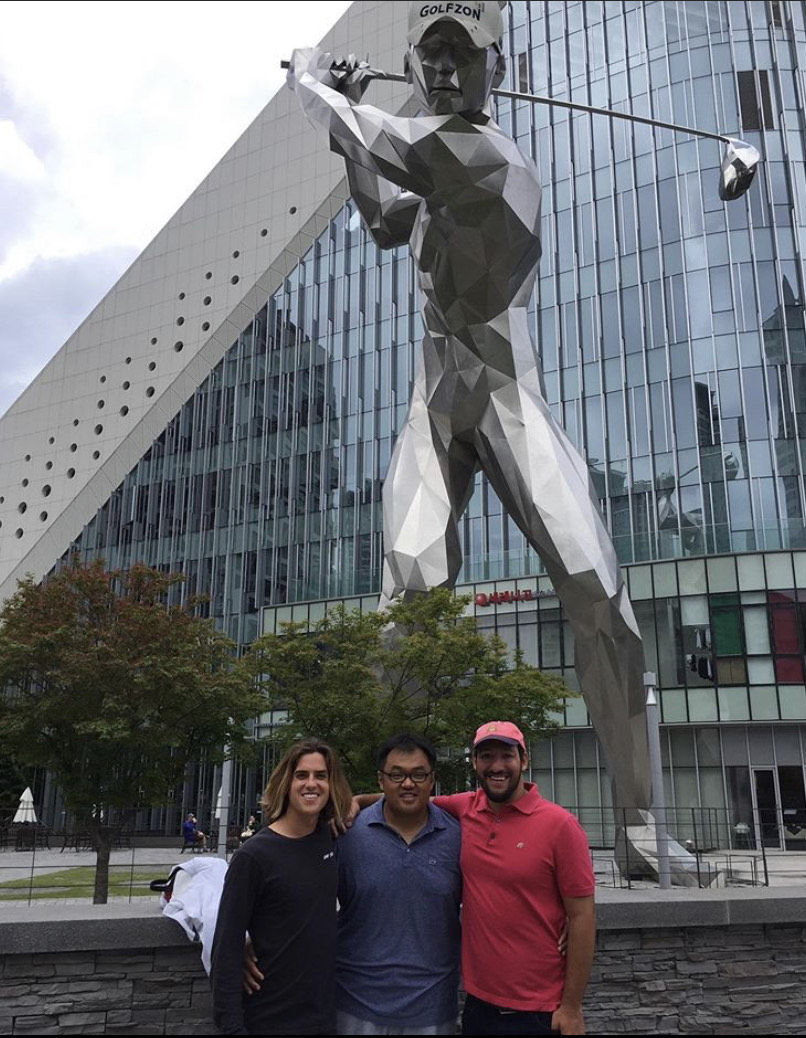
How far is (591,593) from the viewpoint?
9797mm

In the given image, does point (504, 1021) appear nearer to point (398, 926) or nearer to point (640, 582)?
point (398, 926)

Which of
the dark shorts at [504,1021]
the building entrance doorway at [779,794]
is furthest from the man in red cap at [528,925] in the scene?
the building entrance doorway at [779,794]

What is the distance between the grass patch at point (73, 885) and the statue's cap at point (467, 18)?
11.5 meters

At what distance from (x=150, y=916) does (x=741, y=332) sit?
110 ft

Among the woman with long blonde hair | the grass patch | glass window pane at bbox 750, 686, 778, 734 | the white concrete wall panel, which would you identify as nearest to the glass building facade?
glass window pane at bbox 750, 686, 778, 734

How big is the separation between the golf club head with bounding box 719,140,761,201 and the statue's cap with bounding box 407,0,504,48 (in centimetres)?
288

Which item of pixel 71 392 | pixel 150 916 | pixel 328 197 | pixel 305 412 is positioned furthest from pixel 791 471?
pixel 71 392

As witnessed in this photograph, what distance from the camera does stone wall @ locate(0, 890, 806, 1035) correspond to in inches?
217

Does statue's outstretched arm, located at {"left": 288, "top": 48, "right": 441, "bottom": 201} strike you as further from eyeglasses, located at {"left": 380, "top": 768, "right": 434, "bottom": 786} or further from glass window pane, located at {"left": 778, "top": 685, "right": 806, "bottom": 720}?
glass window pane, located at {"left": 778, "top": 685, "right": 806, "bottom": 720}

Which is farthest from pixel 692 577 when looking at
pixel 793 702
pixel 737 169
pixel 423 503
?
pixel 423 503

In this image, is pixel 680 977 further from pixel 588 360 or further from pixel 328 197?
pixel 328 197

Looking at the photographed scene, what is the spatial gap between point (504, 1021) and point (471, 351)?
7768mm

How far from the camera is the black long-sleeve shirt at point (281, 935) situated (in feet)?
11.4

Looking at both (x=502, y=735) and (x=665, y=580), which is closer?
(x=502, y=735)
